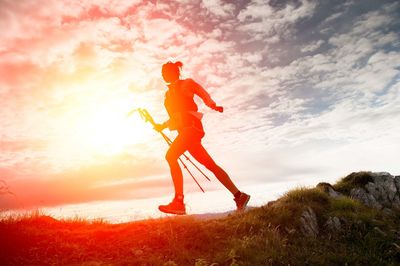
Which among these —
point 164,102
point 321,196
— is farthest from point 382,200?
point 164,102

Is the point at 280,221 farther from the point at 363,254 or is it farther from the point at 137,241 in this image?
the point at 137,241

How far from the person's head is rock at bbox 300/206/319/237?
5.54 meters

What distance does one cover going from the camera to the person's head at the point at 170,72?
9.87m

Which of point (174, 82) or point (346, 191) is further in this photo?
point (346, 191)

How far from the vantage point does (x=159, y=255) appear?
845 centimetres

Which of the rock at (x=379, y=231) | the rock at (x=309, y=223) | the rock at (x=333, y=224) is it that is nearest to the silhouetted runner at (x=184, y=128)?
the rock at (x=309, y=223)

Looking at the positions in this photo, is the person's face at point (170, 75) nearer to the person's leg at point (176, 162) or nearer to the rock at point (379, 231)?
the person's leg at point (176, 162)

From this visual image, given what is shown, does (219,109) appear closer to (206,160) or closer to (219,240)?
(206,160)

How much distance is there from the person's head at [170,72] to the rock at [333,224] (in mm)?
6485

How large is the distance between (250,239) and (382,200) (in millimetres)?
9439

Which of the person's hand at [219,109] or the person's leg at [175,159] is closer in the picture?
the person's hand at [219,109]

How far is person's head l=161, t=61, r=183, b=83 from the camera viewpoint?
987cm

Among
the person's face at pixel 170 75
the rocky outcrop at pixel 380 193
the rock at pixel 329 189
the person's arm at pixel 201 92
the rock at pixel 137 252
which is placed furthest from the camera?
the rocky outcrop at pixel 380 193

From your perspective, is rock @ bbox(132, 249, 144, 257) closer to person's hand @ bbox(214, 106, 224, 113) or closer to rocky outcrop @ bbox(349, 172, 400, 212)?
person's hand @ bbox(214, 106, 224, 113)
